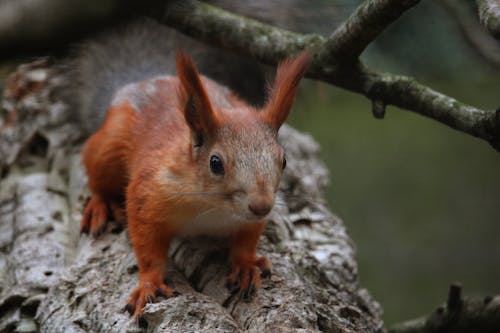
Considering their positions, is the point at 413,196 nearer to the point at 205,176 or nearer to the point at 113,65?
the point at 113,65

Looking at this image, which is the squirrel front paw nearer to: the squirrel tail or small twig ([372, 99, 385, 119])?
small twig ([372, 99, 385, 119])

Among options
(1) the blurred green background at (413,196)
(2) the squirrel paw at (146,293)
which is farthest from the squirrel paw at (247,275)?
(1) the blurred green background at (413,196)

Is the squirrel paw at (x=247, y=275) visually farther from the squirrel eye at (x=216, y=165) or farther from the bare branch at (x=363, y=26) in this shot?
the bare branch at (x=363, y=26)

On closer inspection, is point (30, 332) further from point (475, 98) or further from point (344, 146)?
point (475, 98)

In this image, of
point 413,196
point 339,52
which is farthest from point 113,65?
point 413,196

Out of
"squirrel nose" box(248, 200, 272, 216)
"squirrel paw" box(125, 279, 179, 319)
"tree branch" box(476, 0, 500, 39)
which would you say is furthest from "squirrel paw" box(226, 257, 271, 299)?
"tree branch" box(476, 0, 500, 39)
